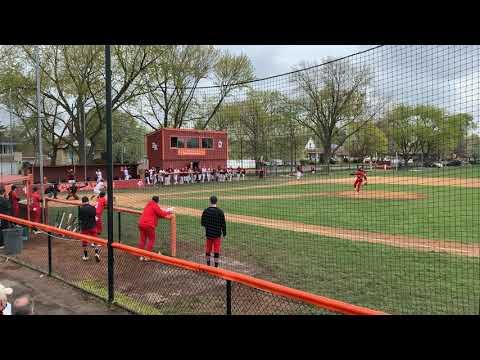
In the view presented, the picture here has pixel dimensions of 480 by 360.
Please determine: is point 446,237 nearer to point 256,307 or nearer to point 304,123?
point 304,123

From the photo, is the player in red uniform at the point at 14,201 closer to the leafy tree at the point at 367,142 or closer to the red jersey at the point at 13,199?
the red jersey at the point at 13,199

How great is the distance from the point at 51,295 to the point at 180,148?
29.8m

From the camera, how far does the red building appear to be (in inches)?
1375

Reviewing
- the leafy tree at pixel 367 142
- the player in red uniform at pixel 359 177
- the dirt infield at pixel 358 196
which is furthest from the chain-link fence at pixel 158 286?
the dirt infield at pixel 358 196

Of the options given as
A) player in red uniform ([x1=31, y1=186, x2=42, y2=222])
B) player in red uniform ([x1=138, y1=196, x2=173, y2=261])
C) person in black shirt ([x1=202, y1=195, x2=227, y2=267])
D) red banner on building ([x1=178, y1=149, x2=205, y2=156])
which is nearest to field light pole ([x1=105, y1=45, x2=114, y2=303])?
person in black shirt ([x1=202, y1=195, x2=227, y2=267])

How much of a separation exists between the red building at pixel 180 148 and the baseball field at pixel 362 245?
15.5 meters

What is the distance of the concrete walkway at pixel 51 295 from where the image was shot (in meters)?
5.85

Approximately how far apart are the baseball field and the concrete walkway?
10.0 ft

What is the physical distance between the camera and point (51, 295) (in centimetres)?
655

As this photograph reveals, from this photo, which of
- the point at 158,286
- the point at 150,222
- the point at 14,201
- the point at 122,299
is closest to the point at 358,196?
the point at 150,222

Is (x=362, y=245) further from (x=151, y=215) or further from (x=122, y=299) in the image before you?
(x=122, y=299)

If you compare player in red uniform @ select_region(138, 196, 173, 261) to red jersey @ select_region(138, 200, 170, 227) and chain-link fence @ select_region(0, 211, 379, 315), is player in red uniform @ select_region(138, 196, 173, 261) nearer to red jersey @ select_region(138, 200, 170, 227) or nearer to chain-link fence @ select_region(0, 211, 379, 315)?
red jersey @ select_region(138, 200, 170, 227)
